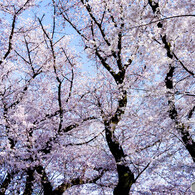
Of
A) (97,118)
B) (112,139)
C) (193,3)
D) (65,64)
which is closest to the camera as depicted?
(193,3)

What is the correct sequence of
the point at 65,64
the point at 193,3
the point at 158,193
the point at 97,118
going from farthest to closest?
1. the point at 65,64
2. the point at 158,193
3. the point at 97,118
4. the point at 193,3

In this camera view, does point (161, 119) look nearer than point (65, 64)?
Yes

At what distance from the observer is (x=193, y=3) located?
5109 mm

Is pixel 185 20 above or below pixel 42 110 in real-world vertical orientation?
above

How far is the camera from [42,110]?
9.96m

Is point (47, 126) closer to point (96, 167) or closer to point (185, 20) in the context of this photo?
point (96, 167)

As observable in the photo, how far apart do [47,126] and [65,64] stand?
4.57 m

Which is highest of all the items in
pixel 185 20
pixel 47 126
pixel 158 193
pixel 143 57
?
pixel 143 57

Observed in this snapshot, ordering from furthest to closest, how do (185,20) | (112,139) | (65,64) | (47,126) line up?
(65,64) → (47,126) → (112,139) → (185,20)

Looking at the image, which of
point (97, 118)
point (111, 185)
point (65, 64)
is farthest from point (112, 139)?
point (65, 64)

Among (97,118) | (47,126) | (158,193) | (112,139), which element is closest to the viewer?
(112,139)

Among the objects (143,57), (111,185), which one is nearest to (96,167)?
(111,185)

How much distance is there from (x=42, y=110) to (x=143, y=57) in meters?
5.56

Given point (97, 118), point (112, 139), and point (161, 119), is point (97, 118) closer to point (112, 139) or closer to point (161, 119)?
point (112, 139)
